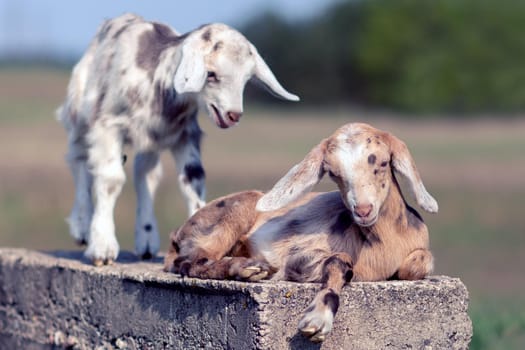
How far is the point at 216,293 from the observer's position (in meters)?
Answer: 5.98

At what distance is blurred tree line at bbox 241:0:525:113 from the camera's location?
236 feet

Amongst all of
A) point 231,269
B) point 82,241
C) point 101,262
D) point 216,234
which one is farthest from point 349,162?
point 82,241

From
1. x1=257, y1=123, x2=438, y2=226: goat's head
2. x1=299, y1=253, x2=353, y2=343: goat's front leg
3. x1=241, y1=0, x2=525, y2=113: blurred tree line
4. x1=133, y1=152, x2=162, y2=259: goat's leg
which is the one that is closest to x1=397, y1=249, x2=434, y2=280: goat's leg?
x1=257, y1=123, x2=438, y2=226: goat's head

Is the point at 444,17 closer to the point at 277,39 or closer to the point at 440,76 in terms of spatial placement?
the point at 440,76

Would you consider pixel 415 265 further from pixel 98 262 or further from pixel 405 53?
pixel 405 53

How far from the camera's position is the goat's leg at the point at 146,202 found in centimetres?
823

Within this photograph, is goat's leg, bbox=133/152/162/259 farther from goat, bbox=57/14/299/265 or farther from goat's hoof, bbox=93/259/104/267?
goat's hoof, bbox=93/259/104/267

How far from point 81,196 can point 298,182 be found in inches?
116

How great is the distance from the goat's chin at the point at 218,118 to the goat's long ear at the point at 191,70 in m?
0.19

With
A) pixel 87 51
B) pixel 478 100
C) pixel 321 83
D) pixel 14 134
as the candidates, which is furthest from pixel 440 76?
pixel 87 51

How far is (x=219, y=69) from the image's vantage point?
23.7 feet

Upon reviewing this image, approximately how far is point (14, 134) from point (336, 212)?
114ft

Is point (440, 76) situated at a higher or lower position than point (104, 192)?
higher

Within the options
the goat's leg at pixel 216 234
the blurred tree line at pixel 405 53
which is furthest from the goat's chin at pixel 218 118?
the blurred tree line at pixel 405 53
